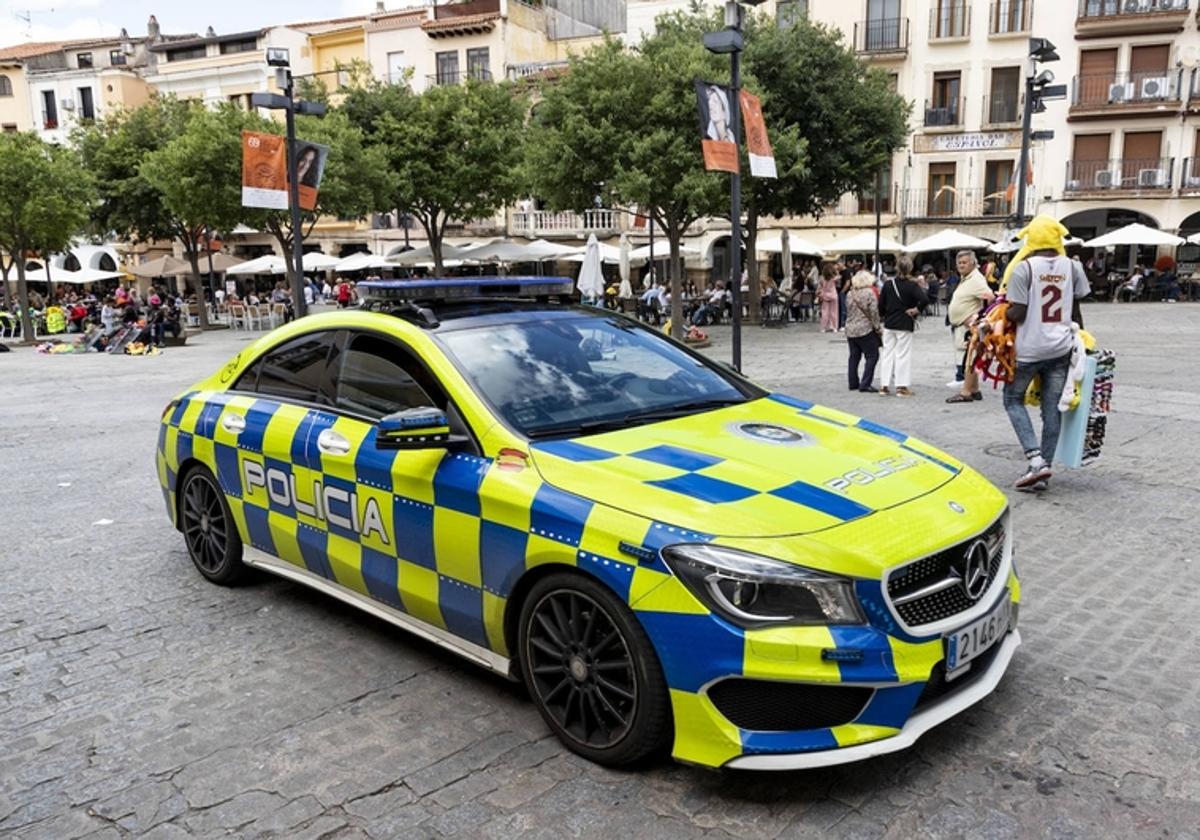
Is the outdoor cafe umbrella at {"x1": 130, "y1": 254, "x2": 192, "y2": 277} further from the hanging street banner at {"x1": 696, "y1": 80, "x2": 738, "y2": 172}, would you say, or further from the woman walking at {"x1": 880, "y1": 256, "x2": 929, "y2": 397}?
the hanging street banner at {"x1": 696, "y1": 80, "x2": 738, "y2": 172}

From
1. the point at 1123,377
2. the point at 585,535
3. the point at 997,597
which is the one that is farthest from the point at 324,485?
the point at 1123,377

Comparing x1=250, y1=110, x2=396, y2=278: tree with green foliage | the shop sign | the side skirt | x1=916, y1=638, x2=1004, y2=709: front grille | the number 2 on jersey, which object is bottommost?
the side skirt

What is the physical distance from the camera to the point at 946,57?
36031mm

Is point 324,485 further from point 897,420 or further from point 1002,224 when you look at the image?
point 1002,224

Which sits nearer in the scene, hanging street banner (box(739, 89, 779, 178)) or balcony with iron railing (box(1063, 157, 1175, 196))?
hanging street banner (box(739, 89, 779, 178))

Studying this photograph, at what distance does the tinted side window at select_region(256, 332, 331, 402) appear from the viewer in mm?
4535

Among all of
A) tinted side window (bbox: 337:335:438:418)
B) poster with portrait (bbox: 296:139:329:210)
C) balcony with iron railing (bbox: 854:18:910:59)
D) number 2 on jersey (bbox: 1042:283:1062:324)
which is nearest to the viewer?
tinted side window (bbox: 337:335:438:418)

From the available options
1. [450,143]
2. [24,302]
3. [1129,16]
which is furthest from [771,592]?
[1129,16]

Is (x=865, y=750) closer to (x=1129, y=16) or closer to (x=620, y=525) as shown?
(x=620, y=525)

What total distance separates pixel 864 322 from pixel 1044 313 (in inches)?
213

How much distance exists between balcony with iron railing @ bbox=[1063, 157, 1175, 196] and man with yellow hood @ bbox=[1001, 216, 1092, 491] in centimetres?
3275

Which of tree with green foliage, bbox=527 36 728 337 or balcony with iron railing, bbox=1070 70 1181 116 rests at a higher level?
balcony with iron railing, bbox=1070 70 1181 116

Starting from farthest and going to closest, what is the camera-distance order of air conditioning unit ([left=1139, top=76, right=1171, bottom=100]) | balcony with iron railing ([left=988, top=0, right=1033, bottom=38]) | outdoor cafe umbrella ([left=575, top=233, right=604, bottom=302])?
1. balcony with iron railing ([left=988, top=0, right=1033, bottom=38])
2. air conditioning unit ([left=1139, top=76, right=1171, bottom=100])
3. outdoor cafe umbrella ([left=575, top=233, right=604, bottom=302])

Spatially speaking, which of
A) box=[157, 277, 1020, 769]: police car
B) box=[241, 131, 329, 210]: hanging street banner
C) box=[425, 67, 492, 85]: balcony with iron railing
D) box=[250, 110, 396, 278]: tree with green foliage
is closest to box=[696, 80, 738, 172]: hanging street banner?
box=[157, 277, 1020, 769]: police car
